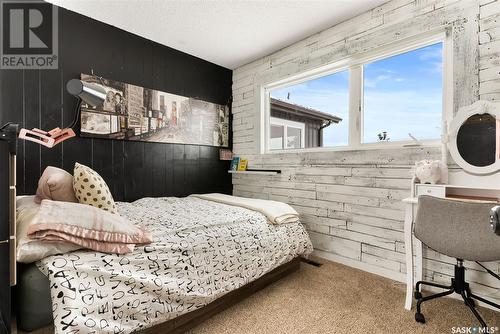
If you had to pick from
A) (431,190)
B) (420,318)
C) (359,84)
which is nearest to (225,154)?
(359,84)

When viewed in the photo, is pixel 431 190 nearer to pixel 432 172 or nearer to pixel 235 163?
pixel 432 172

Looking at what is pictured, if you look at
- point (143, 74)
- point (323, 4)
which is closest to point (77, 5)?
point (143, 74)

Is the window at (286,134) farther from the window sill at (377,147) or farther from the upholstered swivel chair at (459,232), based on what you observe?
the upholstered swivel chair at (459,232)

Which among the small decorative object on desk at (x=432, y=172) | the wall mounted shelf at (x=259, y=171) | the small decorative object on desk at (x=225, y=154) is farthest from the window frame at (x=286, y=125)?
the small decorative object on desk at (x=432, y=172)

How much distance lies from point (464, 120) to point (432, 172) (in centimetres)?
45

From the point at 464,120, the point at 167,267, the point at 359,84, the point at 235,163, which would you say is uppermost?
the point at 359,84

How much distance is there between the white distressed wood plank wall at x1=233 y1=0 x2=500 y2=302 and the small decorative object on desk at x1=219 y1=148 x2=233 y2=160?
465 mm

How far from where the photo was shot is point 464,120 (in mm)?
1840

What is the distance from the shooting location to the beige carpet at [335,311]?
1.57 meters

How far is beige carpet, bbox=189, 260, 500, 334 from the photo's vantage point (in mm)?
1567

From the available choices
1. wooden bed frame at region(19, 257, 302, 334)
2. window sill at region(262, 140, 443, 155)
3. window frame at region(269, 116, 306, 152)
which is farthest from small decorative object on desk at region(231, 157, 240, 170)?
wooden bed frame at region(19, 257, 302, 334)

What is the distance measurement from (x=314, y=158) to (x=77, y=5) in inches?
110

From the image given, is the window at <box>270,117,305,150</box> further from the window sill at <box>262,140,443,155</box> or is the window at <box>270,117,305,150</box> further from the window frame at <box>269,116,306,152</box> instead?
the window sill at <box>262,140,443,155</box>

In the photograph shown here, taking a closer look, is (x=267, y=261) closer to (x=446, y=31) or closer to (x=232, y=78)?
(x=446, y=31)
